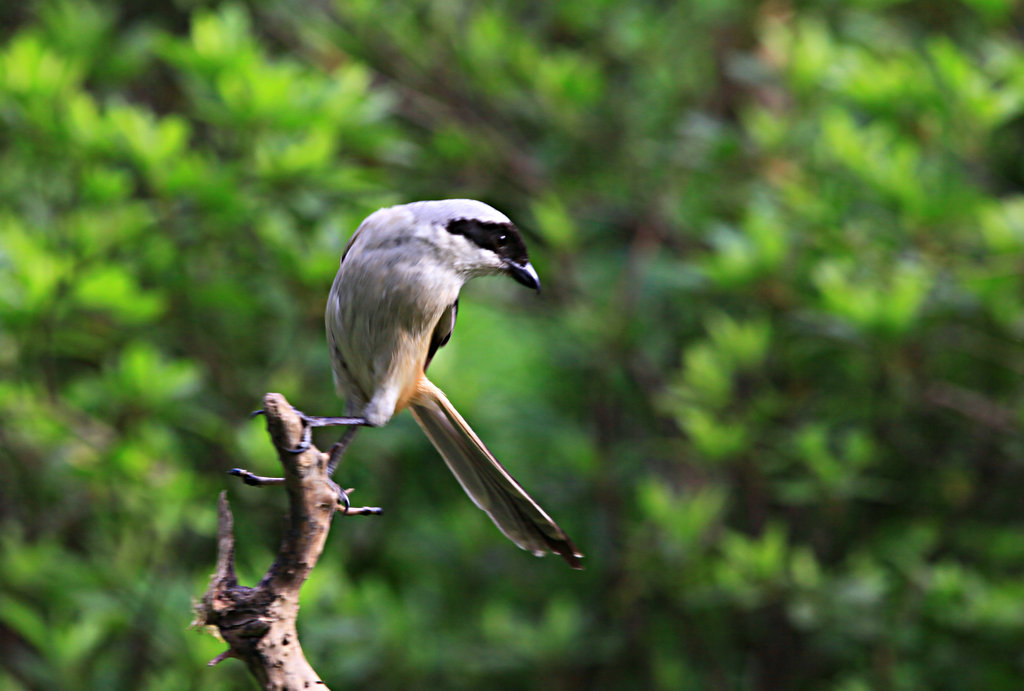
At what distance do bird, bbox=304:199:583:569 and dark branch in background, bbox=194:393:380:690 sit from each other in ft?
0.25

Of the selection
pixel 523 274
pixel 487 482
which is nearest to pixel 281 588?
pixel 487 482

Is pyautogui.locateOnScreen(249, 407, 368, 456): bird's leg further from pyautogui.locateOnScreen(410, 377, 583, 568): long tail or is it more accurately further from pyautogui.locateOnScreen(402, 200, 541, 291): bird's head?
pyautogui.locateOnScreen(402, 200, 541, 291): bird's head

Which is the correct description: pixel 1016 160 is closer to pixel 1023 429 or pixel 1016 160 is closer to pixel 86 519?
pixel 1023 429

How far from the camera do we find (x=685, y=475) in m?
3.70

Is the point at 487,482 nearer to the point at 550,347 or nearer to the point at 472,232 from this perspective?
the point at 472,232

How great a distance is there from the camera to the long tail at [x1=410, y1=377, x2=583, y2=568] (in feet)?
4.61

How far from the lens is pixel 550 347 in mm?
3436

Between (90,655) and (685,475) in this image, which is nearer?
(90,655)

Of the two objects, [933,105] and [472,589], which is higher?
[933,105]

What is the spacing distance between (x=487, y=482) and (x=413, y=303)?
0.32m

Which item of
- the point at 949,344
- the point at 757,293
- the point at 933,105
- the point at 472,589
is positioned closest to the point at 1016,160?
the point at 933,105

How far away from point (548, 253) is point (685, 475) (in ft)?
3.36

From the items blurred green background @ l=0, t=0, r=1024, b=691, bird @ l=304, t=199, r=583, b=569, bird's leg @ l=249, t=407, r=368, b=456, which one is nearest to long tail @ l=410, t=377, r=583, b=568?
bird @ l=304, t=199, r=583, b=569

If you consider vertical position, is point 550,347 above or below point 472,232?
below
